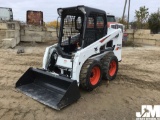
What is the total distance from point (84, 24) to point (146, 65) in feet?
13.7

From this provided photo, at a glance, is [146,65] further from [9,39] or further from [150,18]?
[150,18]

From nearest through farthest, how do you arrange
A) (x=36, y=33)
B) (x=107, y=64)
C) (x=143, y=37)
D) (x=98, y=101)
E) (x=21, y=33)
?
(x=98, y=101) → (x=107, y=64) → (x=21, y=33) → (x=36, y=33) → (x=143, y=37)

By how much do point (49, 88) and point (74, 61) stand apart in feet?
A: 2.97

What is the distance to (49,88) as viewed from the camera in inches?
183

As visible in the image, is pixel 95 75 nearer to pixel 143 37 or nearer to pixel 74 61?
pixel 74 61

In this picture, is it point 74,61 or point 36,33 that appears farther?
point 36,33

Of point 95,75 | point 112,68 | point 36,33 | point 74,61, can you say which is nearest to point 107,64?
point 95,75

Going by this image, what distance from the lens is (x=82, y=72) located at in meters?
4.50

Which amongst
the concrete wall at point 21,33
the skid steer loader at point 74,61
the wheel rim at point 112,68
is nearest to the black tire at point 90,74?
the skid steer loader at point 74,61

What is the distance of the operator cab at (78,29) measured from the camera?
4.91m

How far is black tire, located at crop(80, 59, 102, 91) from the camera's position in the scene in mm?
4477

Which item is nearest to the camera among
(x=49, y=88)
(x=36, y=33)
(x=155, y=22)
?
(x=49, y=88)

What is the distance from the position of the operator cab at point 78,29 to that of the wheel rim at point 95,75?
0.65 m

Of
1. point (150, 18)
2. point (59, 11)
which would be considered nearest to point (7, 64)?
A: point (59, 11)
